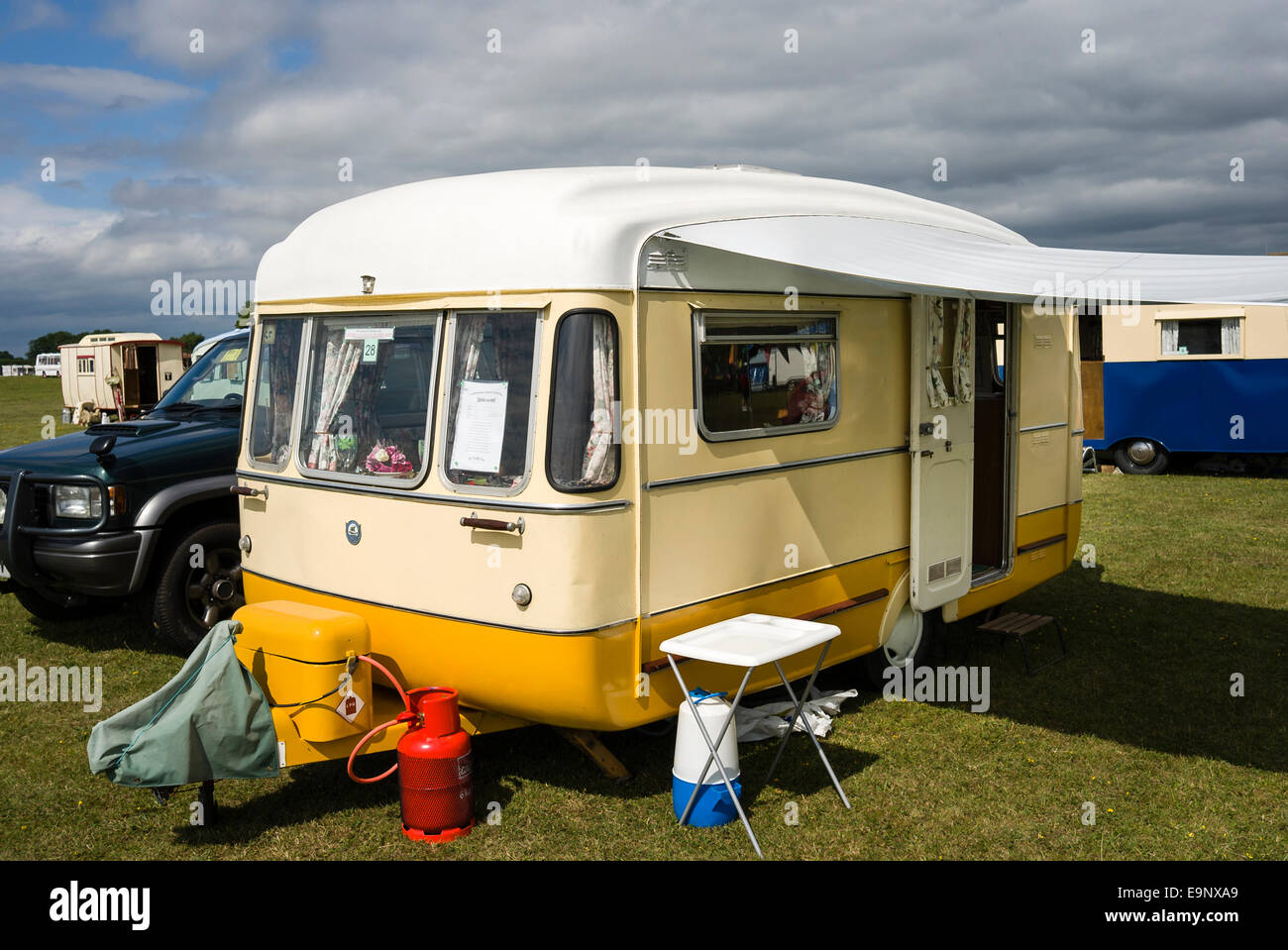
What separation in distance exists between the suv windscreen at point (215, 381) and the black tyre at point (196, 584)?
1265 mm

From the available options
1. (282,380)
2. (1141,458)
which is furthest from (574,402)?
(1141,458)

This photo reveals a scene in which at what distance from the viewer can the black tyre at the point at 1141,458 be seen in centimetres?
1573

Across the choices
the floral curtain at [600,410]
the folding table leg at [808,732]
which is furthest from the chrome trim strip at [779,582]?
the floral curtain at [600,410]

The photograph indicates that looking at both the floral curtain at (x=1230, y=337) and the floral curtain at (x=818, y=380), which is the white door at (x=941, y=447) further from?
the floral curtain at (x=1230, y=337)

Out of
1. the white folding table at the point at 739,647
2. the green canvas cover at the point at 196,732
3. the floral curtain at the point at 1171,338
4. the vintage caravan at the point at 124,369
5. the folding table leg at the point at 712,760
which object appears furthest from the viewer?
the vintage caravan at the point at 124,369

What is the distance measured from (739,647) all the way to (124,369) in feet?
91.5

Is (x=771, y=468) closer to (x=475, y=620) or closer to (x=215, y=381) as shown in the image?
(x=475, y=620)

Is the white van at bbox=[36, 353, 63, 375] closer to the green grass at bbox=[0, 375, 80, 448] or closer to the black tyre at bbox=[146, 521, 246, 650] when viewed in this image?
the green grass at bbox=[0, 375, 80, 448]

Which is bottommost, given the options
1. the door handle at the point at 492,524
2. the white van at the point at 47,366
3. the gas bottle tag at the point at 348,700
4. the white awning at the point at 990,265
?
the gas bottle tag at the point at 348,700

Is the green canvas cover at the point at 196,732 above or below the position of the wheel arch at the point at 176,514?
below

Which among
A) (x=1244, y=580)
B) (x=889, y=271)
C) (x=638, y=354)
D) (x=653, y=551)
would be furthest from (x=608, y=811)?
(x=1244, y=580)

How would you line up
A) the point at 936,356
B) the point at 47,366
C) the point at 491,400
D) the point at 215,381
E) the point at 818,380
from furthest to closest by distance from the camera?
the point at 47,366
the point at 215,381
the point at 936,356
the point at 818,380
the point at 491,400

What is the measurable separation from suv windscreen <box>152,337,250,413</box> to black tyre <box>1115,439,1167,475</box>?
497 inches

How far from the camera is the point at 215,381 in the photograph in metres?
8.23
